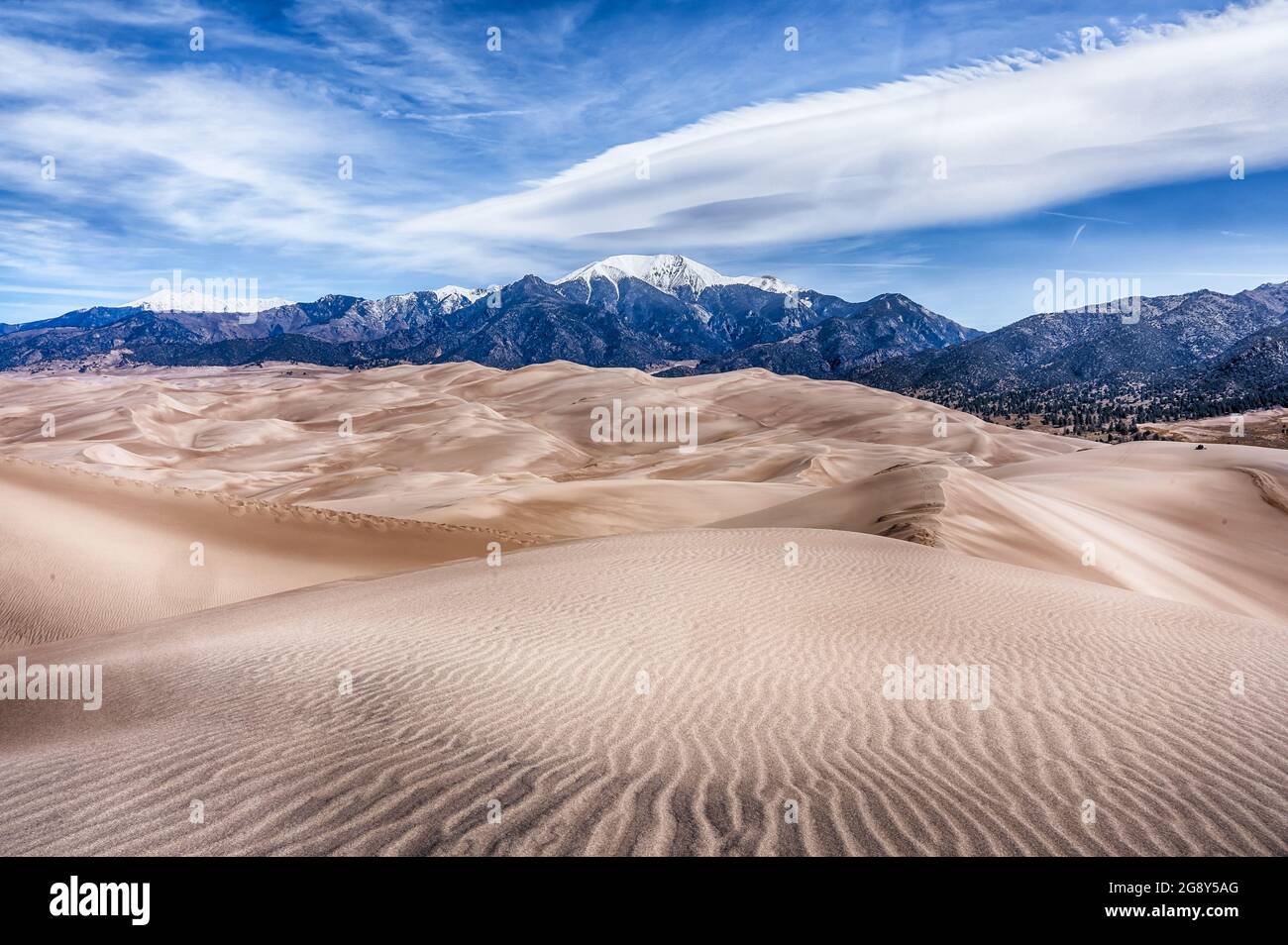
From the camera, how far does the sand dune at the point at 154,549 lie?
14.2 m

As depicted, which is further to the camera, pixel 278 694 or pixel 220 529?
pixel 220 529

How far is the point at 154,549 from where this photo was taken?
57.7 feet

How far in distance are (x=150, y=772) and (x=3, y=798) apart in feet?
3.03

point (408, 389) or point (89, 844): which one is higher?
point (408, 389)

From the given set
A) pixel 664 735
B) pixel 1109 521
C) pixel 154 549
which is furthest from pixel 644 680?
pixel 1109 521

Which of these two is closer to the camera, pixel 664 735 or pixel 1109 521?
pixel 664 735

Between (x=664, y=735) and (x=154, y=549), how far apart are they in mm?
16407

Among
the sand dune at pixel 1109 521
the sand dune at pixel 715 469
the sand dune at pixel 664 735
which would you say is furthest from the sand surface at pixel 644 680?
the sand dune at pixel 715 469

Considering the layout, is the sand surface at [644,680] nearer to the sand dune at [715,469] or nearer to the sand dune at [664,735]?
the sand dune at [664,735]

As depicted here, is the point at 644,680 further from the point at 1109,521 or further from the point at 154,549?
the point at 1109,521

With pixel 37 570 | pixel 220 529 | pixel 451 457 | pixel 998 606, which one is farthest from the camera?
pixel 451 457

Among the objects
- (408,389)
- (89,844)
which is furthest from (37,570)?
(408,389)

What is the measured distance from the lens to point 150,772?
5551 millimetres

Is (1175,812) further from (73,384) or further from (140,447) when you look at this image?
(73,384)
